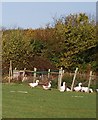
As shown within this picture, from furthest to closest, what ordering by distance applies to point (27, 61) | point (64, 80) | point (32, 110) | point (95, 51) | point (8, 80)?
point (95, 51)
point (27, 61)
point (8, 80)
point (64, 80)
point (32, 110)

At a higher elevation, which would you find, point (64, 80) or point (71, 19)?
point (71, 19)

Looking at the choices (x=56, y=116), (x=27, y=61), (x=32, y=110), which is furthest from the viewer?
(x=27, y=61)

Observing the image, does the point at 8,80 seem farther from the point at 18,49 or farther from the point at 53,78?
the point at 18,49

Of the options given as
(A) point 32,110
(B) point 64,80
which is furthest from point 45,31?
(A) point 32,110

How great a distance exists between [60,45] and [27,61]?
4201 mm

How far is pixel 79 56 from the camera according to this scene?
37.2m

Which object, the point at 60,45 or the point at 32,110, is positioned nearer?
the point at 32,110

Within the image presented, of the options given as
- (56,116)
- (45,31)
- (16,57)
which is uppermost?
(45,31)

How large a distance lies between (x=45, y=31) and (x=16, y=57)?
7.73 meters

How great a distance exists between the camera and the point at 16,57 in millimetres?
34969

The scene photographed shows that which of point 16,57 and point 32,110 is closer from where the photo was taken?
point 32,110

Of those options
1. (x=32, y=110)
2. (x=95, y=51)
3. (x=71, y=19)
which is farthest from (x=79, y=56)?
(x=32, y=110)

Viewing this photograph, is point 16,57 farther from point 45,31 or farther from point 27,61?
point 45,31

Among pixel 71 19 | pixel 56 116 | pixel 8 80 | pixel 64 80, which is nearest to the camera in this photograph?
pixel 56 116
